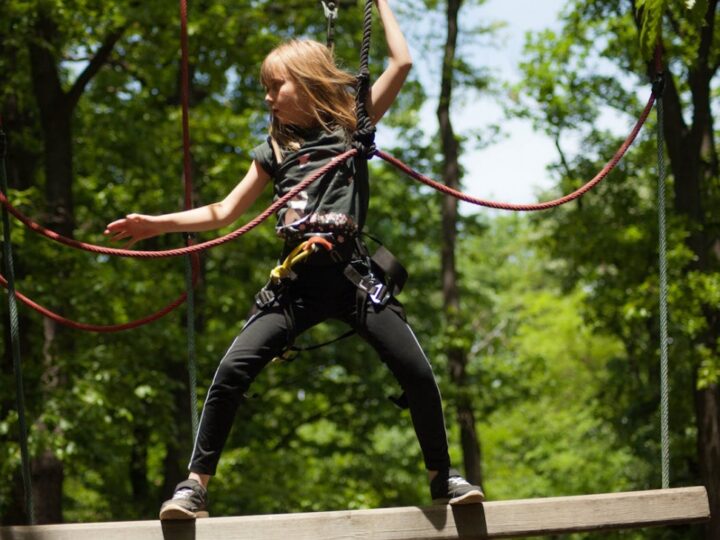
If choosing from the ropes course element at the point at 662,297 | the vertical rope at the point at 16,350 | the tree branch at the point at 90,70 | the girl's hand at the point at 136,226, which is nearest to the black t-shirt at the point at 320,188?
the girl's hand at the point at 136,226

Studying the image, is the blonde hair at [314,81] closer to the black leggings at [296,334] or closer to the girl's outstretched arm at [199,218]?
the girl's outstretched arm at [199,218]

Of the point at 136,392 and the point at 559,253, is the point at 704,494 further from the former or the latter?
the point at 559,253

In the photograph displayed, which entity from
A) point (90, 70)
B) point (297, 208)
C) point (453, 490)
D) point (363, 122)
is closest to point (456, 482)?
point (453, 490)

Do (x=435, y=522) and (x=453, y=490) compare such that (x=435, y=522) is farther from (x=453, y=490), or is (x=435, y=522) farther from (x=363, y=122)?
(x=363, y=122)

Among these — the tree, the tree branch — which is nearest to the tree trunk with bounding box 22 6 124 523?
the tree branch

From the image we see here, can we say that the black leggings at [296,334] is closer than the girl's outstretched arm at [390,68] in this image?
Yes

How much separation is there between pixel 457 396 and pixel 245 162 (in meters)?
4.71

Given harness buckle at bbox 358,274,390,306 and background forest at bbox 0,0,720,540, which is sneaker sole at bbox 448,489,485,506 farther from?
background forest at bbox 0,0,720,540

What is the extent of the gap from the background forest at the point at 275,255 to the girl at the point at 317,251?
156cm

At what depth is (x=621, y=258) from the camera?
484 inches

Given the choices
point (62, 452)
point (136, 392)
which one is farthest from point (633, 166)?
point (62, 452)

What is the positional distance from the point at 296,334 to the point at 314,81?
843mm

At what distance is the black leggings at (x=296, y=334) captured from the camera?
3152 millimetres

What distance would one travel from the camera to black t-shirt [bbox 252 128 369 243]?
10.6 feet
